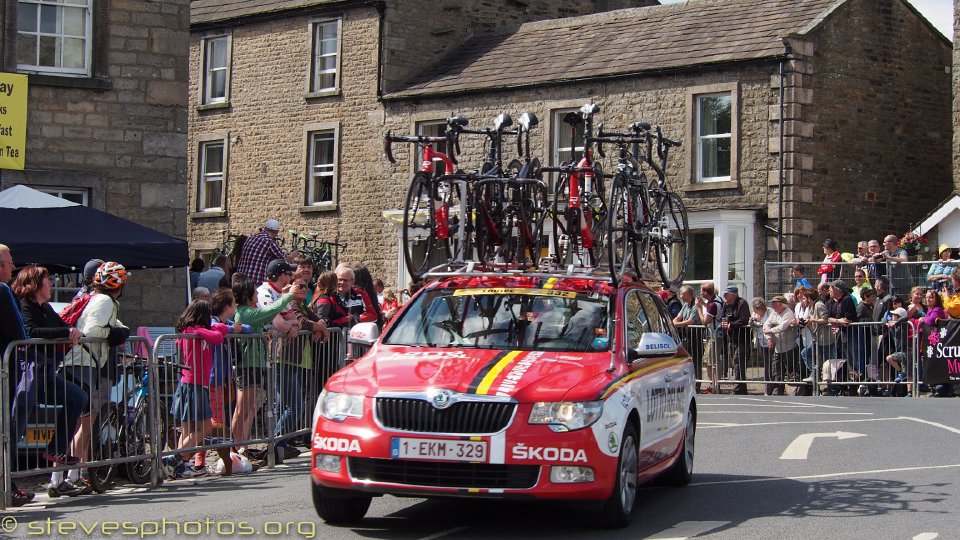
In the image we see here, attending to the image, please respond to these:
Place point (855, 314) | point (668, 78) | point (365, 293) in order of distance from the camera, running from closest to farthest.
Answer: point (365, 293)
point (855, 314)
point (668, 78)

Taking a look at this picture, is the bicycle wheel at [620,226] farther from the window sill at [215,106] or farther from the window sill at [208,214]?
the window sill at [215,106]

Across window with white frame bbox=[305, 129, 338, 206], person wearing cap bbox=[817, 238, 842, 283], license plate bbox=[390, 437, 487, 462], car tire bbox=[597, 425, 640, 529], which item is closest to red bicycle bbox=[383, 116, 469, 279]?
car tire bbox=[597, 425, 640, 529]

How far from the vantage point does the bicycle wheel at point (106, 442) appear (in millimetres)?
11781

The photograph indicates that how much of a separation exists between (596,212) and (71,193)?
10478 millimetres

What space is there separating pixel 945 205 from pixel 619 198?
62.9ft

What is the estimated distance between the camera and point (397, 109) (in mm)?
38719

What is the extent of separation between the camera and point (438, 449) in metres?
9.37

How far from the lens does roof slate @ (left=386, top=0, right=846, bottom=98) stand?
33.2m

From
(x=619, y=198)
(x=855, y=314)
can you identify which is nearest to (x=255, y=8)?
(x=855, y=314)

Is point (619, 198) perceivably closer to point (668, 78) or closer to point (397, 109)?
point (668, 78)

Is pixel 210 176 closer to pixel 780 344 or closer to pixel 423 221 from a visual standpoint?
pixel 780 344

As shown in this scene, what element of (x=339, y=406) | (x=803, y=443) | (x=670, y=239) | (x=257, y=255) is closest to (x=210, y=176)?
(x=257, y=255)

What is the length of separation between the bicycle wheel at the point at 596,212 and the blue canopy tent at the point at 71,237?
5970mm

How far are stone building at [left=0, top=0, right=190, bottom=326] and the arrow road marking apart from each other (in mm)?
9911
